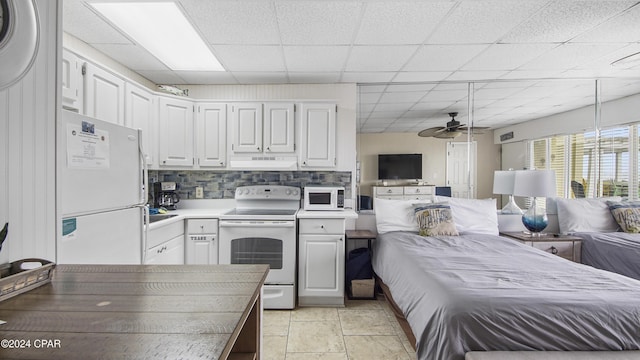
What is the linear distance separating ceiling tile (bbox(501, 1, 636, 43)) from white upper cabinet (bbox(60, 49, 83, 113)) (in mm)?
3171

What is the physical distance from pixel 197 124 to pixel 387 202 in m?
2.26

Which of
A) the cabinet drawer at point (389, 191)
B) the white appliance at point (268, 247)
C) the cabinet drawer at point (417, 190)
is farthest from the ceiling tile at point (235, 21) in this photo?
the cabinet drawer at point (417, 190)

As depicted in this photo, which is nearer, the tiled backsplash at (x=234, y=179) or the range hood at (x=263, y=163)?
the range hood at (x=263, y=163)

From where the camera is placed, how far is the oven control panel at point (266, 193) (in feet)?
10.2

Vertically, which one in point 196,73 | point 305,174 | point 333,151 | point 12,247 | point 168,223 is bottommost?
point 168,223

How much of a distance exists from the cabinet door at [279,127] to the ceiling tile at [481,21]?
152 cm

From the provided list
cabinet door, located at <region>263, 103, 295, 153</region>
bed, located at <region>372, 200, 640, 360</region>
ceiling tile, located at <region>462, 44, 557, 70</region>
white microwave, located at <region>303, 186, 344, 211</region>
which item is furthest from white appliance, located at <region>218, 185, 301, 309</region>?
ceiling tile, located at <region>462, 44, 557, 70</region>

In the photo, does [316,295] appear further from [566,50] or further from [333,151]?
[566,50]

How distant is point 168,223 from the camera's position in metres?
2.37

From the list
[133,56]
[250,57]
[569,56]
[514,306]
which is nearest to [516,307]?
[514,306]

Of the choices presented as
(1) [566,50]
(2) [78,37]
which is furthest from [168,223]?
(1) [566,50]

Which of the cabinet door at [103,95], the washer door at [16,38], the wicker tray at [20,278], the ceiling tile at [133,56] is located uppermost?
the ceiling tile at [133,56]

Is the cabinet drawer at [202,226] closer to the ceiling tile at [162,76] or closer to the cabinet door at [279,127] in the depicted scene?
the cabinet door at [279,127]

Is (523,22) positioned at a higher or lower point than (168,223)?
higher
